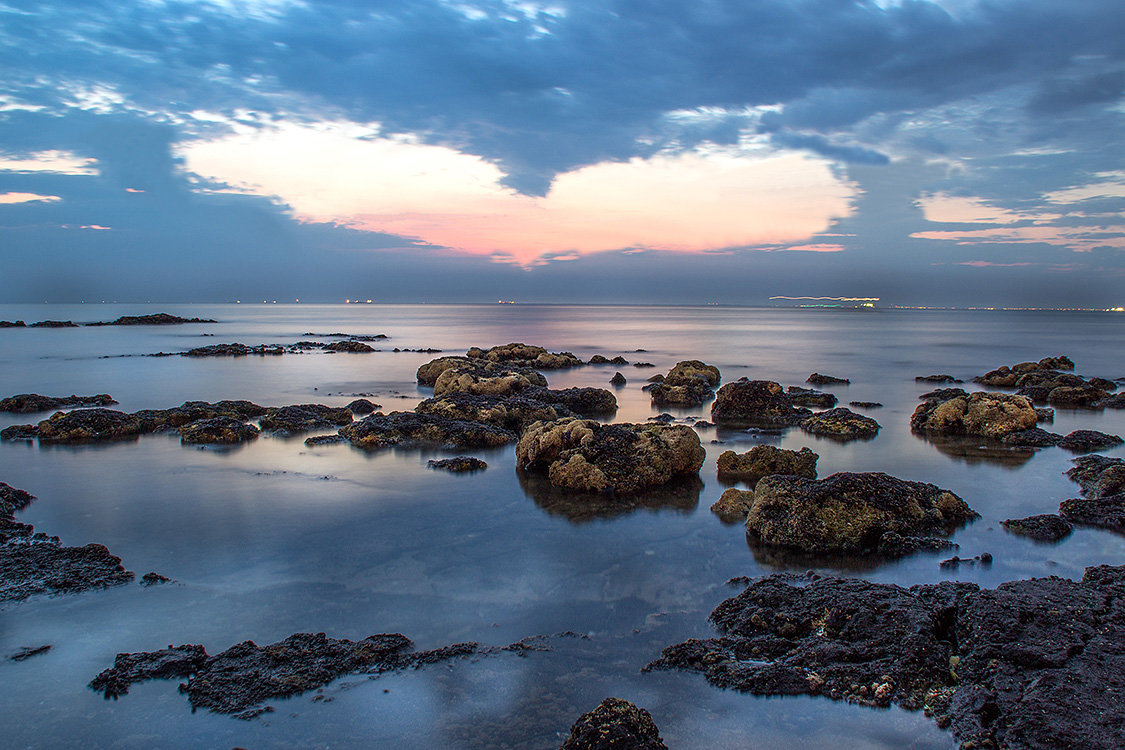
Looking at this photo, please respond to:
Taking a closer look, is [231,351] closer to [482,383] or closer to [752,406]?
[482,383]

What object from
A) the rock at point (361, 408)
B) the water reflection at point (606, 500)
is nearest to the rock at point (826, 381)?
the rock at point (361, 408)

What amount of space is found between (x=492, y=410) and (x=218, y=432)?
17.1 ft

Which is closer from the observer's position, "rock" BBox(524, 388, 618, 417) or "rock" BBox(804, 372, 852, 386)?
"rock" BBox(524, 388, 618, 417)

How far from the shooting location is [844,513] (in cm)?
721

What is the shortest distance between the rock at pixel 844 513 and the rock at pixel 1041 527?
504 mm

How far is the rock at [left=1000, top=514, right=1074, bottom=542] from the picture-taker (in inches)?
290

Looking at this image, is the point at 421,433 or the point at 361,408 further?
the point at 361,408

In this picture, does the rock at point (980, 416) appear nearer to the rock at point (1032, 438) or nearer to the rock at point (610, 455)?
the rock at point (1032, 438)

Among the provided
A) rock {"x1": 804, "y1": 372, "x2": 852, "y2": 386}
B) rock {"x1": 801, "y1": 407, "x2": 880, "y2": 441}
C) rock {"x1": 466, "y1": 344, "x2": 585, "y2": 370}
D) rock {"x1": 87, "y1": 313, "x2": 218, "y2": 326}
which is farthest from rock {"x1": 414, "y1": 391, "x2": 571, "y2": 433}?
rock {"x1": 87, "y1": 313, "x2": 218, "y2": 326}

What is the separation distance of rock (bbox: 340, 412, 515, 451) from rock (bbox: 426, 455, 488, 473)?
131 centimetres

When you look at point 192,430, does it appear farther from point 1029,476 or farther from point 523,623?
point 1029,476

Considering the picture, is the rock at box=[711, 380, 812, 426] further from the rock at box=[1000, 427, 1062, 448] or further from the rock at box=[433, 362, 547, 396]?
the rock at box=[433, 362, 547, 396]

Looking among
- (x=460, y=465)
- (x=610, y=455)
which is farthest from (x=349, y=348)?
(x=610, y=455)

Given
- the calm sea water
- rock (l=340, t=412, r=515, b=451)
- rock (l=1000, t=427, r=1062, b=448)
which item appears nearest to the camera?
the calm sea water
